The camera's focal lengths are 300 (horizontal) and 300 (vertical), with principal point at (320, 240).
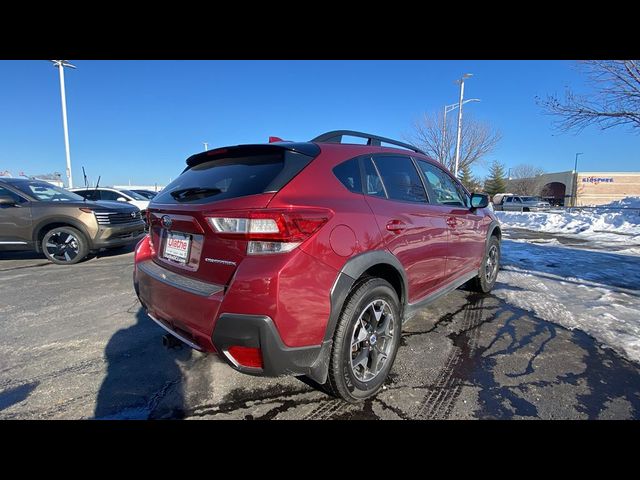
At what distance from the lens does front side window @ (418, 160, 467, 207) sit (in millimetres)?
3078

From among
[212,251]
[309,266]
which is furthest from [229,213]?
[309,266]

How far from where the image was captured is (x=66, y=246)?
6.02 meters

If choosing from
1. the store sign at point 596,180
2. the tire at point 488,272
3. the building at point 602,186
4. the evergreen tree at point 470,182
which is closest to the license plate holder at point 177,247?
the tire at point 488,272

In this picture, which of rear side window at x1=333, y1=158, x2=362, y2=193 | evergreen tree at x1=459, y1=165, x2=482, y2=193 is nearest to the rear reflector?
rear side window at x1=333, y1=158, x2=362, y2=193

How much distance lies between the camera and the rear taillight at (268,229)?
5.34ft

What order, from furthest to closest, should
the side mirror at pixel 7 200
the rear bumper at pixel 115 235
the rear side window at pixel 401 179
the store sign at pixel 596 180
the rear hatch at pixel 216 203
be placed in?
the store sign at pixel 596 180, the rear bumper at pixel 115 235, the side mirror at pixel 7 200, the rear side window at pixel 401 179, the rear hatch at pixel 216 203

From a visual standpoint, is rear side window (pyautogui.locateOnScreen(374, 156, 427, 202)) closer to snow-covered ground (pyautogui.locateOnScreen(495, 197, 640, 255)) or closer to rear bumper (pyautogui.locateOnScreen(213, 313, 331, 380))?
rear bumper (pyautogui.locateOnScreen(213, 313, 331, 380))

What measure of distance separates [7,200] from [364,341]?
282 inches

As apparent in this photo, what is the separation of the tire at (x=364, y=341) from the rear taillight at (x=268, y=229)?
607mm

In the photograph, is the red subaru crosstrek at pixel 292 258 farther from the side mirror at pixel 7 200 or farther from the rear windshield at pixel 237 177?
the side mirror at pixel 7 200

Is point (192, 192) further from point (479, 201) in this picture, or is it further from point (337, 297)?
point (479, 201)

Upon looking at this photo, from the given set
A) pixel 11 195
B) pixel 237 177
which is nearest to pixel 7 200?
pixel 11 195

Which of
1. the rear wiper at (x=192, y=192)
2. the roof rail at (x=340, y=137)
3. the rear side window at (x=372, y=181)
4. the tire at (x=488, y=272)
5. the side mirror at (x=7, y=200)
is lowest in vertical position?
the tire at (x=488, y=272)
